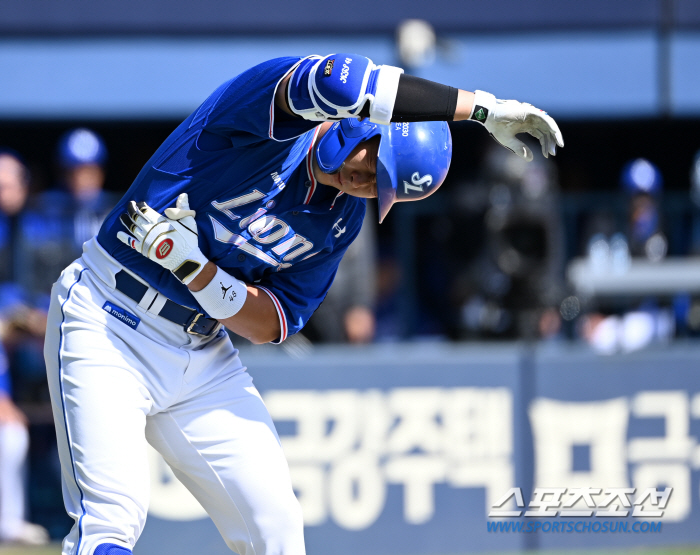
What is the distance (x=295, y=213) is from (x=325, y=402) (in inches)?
97.7

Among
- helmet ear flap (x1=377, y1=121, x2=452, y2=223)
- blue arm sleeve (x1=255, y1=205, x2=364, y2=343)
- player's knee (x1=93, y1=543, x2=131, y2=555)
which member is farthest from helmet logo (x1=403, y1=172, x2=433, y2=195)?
player's knee (x1=93, y1=543, x2=131, y2=555)

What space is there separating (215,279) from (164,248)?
22 cm

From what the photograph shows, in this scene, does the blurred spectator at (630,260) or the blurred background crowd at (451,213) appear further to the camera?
the blurred spectator at (630,260)

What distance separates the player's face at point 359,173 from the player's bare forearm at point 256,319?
0.50 metres

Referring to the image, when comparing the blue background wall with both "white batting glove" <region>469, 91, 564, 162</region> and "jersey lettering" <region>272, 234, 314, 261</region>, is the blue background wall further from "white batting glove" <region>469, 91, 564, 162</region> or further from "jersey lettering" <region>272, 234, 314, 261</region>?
"white batting glove" <region>469, 91, 564, 162</region>

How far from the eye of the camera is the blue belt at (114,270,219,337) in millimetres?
2988

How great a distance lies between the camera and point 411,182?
286 centimetres

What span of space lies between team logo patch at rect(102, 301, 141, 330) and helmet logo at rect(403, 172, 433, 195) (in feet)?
3.19

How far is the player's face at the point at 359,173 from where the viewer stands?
2900 millimetres

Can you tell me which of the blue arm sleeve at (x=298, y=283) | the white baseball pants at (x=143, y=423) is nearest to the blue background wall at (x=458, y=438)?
the blue arm sleeve at (x=298, y=283)

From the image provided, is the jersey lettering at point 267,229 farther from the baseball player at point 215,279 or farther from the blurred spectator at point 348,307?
the blurred spectator at point 348,307

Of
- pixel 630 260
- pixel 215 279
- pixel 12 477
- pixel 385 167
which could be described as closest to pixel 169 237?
pixel 215 279

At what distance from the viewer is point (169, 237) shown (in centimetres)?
284

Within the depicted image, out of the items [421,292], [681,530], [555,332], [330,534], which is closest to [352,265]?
[421,292]
